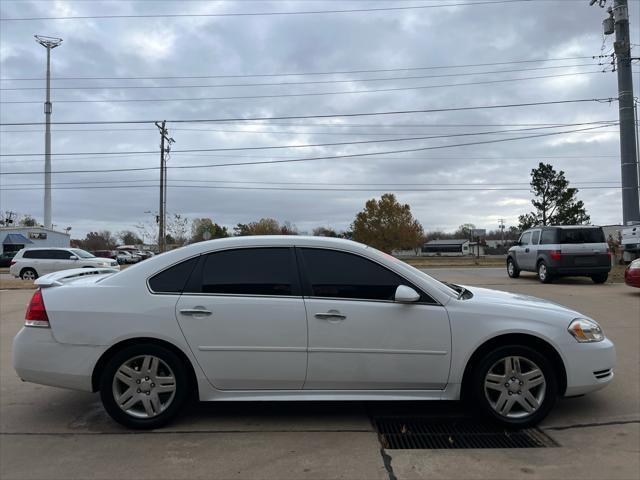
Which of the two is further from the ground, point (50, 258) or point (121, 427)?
point (50, 258)

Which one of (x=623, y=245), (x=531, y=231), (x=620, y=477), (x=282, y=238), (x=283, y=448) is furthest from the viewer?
(x=623, y=245)

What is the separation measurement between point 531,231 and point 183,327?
15.2 meters

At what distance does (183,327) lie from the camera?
401 centimetres

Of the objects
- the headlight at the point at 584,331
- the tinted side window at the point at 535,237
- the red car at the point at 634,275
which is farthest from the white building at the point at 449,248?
the headlight at the point at 584,331

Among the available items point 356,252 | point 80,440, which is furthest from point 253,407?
point 356,252

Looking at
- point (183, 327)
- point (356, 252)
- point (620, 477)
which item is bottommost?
point (620, 477)

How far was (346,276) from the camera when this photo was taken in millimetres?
4168

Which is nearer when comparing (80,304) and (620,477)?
(620,477)

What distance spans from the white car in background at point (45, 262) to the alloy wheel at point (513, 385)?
22.0 meters

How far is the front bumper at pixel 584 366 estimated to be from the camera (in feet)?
13.4

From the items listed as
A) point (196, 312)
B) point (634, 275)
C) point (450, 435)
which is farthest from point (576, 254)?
point (196, 312)

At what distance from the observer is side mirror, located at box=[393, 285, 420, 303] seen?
12.9 feet

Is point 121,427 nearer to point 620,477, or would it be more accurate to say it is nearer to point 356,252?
point 356,252

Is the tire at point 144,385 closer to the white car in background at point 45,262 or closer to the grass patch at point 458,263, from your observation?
the white car in background at point 45,262
